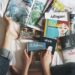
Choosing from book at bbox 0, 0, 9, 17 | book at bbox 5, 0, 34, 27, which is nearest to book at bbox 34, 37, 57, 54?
book at bbox 5, 0, 34, 27

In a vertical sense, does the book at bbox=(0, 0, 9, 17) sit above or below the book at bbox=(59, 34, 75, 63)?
above

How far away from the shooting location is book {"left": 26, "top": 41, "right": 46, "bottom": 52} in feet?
3.79

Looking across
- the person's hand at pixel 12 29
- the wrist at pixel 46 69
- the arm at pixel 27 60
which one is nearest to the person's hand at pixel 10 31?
the person's hand at pixel 12 29

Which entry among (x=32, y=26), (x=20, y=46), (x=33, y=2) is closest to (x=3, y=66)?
(x=20, y=46)

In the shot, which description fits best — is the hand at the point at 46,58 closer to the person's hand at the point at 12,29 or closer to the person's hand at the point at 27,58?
the person's hand at the point at 27,58

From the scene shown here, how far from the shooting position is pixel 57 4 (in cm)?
124

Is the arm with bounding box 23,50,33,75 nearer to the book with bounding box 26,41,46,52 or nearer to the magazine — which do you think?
the book with bounding box 26,41,46,52

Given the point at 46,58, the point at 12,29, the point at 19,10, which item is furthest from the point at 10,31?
the point at 46,58

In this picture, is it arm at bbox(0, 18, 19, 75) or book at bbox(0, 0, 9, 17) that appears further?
book at bbox(0, 0, 9, 17)

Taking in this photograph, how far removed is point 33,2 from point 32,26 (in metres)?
0.13

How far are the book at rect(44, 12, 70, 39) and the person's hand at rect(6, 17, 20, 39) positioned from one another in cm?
15

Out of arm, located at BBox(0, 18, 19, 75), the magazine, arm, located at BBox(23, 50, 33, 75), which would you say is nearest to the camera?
arm, located at BBox(0, 18, 19, 75)

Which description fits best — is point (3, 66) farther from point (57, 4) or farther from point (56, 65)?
point (57, 4)

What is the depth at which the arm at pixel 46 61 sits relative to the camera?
1119 mm
